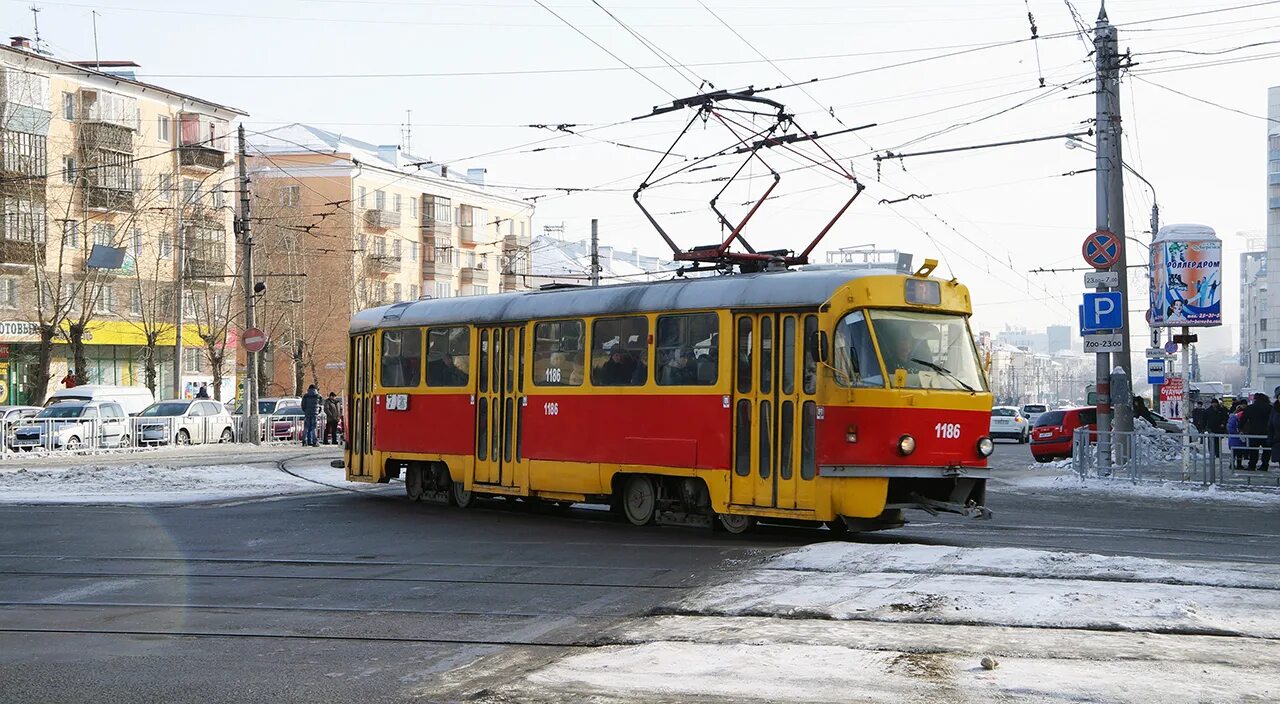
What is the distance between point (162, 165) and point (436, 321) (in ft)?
149

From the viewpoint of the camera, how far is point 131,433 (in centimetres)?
3703

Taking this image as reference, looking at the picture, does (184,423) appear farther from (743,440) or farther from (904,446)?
(904,446)

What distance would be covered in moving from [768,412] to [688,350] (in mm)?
1352

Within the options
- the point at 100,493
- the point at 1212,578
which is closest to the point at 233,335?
the point at 100,493

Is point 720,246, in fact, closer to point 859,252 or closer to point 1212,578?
point 1212,578

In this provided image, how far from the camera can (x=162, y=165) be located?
2377 inches

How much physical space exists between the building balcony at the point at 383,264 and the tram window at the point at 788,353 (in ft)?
173

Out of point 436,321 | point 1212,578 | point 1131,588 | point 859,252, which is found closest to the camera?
point 1131,588

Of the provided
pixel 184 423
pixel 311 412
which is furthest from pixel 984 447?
pixel 184 423

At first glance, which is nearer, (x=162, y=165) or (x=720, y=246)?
(x=720, y=246)

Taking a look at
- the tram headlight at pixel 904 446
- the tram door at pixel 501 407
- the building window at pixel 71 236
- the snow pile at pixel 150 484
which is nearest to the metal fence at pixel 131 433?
the snow pile at pixel 150 484

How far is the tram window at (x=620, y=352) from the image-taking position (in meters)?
15.8

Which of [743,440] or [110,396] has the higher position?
[110,396]

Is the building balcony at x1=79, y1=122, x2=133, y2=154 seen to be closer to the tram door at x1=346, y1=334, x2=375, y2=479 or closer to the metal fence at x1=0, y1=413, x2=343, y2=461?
the metal fence at x1=0, y1=413, x2=343, y2=461
